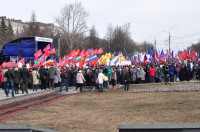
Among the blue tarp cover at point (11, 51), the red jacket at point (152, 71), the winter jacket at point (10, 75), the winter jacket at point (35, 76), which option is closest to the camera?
the winter jacket at point (10, 75)

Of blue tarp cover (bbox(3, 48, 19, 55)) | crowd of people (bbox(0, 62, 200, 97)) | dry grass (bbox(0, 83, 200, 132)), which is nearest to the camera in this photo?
dry grass (bbox(0, 83, 200, 132))

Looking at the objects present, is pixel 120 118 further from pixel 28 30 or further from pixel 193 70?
pixel 28 30

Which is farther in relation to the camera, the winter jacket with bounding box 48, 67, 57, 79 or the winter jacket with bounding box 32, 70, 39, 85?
the winter jacket with bounding box 48, 67, 57, 79

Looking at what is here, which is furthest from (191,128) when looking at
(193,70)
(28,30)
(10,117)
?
(28,30)

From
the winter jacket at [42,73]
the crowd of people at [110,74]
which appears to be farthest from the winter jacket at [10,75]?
the winter jacket at [42,73]

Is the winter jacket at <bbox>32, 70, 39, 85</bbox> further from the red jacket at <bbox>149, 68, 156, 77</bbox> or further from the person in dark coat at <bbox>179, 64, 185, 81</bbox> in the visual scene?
the person in dark coat at <bbox>179, 64, 185, 81</bbox>

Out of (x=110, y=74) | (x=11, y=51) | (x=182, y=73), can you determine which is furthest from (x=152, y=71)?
(x=11, y=51)

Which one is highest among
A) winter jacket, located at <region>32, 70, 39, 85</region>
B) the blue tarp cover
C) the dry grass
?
the blue tarp cover

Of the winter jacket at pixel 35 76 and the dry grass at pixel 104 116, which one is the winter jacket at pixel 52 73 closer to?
the winter jacket at pixel 35 76

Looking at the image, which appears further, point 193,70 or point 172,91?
point 193,70

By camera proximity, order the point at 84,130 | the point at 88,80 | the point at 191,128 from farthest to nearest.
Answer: the point at 88,80, the point at 84,130, the point at 191,128

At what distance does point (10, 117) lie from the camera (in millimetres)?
11547

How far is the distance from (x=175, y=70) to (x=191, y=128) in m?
24.3

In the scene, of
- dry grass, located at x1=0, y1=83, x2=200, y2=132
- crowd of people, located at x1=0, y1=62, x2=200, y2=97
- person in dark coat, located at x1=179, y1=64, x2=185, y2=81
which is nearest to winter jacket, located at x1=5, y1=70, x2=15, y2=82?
crowd of people, located at x1=0, y1=62, x2=200, y2=97
